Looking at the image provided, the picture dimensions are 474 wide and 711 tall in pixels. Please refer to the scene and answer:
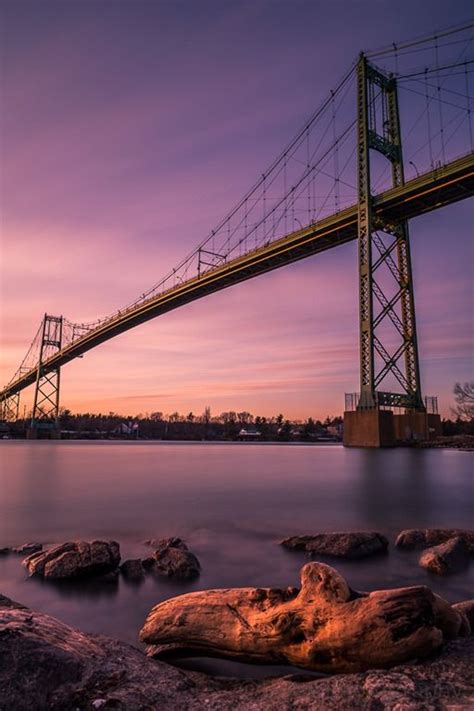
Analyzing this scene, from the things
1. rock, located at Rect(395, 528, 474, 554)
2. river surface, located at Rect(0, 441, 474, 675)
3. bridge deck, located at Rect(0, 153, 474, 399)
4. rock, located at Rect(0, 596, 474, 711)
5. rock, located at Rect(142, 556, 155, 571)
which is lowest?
river surface, located at Rect(0, 441, 474, 675)

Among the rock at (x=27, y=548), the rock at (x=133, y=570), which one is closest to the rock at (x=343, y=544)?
the rock at (x=133, y=570)

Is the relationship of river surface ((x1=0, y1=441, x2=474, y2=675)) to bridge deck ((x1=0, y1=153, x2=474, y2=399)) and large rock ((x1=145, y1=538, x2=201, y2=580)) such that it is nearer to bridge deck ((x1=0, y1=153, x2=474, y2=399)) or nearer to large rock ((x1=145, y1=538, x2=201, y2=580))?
large rock ((x1=145, y1=538, x2=201, y2=580))

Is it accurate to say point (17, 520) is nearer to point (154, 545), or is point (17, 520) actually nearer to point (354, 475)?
point (154, 545)

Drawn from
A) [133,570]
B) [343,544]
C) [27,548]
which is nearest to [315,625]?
[133,570]

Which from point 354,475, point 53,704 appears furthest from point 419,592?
point 354,475

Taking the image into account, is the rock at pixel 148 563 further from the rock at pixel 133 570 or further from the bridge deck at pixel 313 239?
the bridge deck at pixel 313 239

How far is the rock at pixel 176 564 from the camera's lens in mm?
4223

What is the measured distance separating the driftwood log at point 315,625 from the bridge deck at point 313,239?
23.0 meters

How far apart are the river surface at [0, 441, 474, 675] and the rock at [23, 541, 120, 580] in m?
0.14

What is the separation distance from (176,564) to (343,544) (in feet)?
6.16

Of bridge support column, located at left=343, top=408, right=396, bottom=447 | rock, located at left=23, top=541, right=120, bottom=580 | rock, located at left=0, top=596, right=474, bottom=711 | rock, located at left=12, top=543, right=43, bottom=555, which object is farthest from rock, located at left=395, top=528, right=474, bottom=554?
bridge support column, located at left=343, top=408, right=396, bottom=447

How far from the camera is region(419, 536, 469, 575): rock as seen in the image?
167 inches

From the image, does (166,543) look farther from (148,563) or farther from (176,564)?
(176,564)

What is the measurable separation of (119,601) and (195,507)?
547 centimetres
